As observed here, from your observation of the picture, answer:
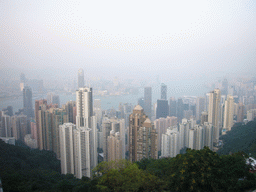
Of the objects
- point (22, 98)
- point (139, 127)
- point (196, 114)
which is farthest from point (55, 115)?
point (196, 114)

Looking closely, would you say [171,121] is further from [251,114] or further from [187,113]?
[251,114]

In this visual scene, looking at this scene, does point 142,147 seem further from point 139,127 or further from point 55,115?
point 55,115

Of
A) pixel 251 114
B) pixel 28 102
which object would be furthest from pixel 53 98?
pixel 251 114

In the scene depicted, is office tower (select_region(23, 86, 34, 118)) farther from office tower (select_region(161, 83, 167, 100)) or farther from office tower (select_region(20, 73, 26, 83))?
office tower (select_region(161, 83, 167, 100))

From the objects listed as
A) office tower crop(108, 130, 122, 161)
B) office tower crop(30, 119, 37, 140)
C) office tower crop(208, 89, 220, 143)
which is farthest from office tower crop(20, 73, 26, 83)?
office tower crop(208, 89, 220, 143)

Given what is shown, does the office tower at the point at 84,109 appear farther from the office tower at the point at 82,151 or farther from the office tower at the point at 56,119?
the office tower at the point at 82,151

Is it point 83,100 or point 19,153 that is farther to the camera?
point 83,100
